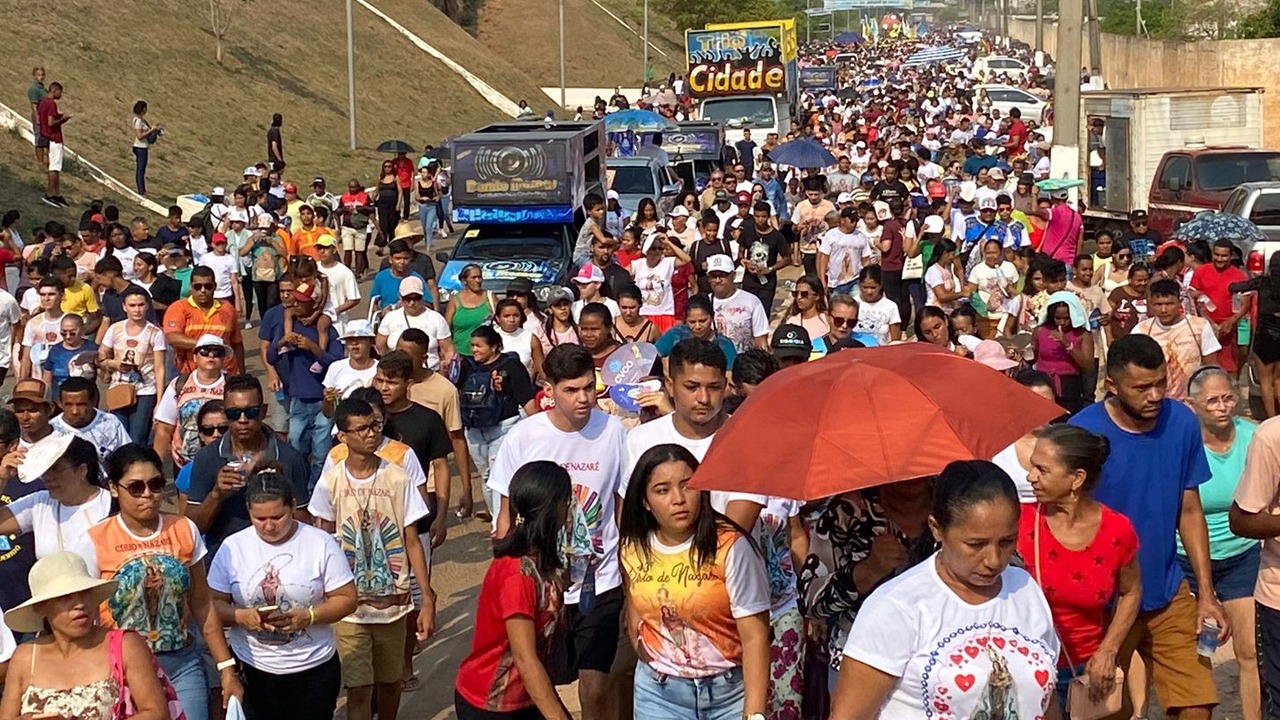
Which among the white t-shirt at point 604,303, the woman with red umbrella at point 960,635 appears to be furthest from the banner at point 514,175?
the woman with red umbrella at point 960,635

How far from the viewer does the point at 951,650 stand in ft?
13.7

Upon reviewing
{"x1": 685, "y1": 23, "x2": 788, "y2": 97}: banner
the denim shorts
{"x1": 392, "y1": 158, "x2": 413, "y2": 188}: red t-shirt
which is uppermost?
{"x1": 685, "y1": 23, "x2": 788, "y2": 97}: banner

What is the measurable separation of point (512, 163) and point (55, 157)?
35.4ft

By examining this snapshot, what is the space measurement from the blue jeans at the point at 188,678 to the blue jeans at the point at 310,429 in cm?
463

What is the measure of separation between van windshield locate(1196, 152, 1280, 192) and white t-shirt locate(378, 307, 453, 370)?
13050mm

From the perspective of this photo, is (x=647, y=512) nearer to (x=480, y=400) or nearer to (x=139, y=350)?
(x=480, y=400)

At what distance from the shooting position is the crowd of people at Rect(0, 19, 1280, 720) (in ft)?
17.2

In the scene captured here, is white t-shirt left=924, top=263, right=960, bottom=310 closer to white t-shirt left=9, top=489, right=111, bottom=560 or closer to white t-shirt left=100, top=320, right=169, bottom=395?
white t-shirt left=100, top=320, right=169, bottom=395

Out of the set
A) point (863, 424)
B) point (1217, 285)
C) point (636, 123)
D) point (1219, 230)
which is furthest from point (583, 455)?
point (636, 123)

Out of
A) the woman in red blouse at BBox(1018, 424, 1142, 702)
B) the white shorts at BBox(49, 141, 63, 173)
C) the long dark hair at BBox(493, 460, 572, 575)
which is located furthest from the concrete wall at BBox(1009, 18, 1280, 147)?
the long dark hair at BBox(493, 460, 572, 575)

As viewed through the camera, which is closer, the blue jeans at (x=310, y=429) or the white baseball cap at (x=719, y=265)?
the blue jeans at (x=310, y=429)

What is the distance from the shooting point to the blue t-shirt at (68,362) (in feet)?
36.9

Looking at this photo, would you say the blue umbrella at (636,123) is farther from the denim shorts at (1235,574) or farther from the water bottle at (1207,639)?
the water bottle at (1207,639)

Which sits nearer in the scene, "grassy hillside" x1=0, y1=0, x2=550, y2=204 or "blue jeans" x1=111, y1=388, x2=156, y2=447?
"blue jeans" x1=111, y1=388, x2=156, y2=447
